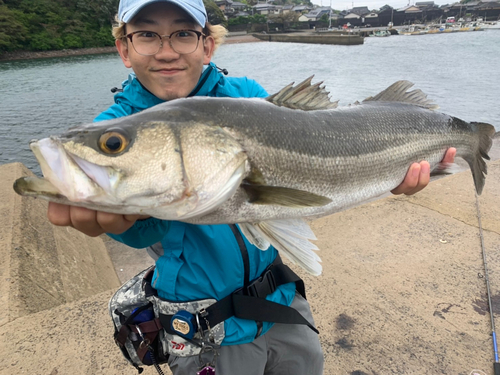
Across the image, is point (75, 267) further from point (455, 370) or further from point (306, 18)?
point (306, 18)

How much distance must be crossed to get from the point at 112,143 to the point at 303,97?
0.99m

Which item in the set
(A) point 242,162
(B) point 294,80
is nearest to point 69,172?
(A) point 242,162

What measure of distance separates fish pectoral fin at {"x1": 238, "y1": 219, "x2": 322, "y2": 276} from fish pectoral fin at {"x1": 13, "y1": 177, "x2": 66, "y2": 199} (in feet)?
2.39

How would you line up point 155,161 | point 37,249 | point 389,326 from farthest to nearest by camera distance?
point 37,249 → point 389,326 → point 155,161

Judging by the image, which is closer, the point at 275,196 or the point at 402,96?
the point at 275,196

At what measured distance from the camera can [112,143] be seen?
1.21 meters

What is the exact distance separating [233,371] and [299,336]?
1.40 ft

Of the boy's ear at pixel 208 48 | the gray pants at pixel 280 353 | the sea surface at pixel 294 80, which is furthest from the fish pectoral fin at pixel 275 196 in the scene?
the sea surface at pixel 294 80

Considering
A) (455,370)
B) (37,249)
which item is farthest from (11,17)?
(455,370)

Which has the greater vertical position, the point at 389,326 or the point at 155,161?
the point at 155,161

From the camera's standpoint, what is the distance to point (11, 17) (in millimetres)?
47750

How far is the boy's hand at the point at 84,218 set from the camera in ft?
4.01

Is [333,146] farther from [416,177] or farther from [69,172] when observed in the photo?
[69,172]

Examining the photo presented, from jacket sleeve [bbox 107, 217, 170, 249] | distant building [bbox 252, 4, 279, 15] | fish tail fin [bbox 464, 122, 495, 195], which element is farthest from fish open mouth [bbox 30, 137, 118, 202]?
distant building [bbox 252, 4, 279, 15]
